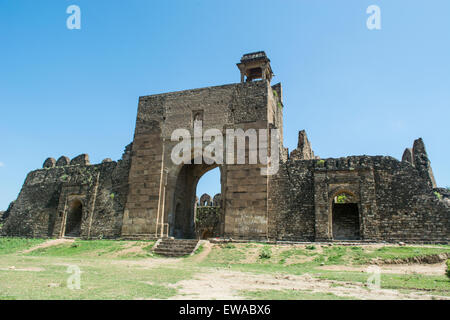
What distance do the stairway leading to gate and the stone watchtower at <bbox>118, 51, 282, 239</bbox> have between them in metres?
1.95

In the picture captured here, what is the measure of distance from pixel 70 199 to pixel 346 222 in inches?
704

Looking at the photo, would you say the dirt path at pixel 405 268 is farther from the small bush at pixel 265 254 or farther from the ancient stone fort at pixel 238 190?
the ancient stone fort at pixel 238 190

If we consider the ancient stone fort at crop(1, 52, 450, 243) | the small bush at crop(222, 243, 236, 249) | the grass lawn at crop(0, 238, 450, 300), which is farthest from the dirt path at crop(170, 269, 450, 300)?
the ancient stone fort at crop(1, 52, 450, 243)

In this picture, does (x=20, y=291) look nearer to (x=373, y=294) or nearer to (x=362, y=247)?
(x=373, y=294)

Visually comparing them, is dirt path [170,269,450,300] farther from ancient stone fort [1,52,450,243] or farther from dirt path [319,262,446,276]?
ancient stone fort [1,52,450,243]

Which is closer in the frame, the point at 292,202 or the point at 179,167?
the point at 292,202

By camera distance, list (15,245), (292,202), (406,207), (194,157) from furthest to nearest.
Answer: (15,245)
(194,157)
(292,202)
(406,207)

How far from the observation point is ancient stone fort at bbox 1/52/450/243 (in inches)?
627

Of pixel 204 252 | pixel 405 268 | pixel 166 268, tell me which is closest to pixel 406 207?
pixel 405 268

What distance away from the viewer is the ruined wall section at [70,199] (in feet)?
69.8

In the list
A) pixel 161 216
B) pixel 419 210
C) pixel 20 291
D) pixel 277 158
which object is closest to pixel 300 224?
pixel 277 158

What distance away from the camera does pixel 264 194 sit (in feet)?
57.5

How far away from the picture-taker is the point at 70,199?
76.5 feet

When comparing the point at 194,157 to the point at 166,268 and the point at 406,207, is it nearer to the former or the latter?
the point at 166,268
